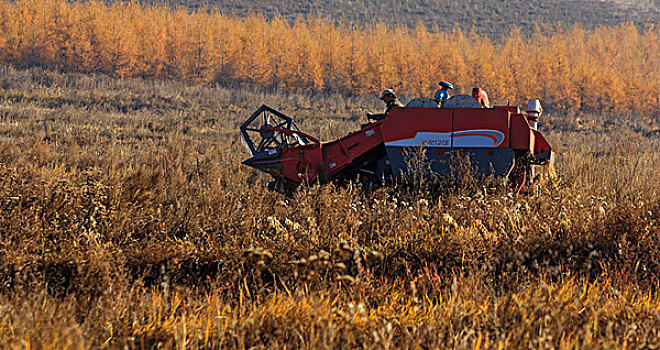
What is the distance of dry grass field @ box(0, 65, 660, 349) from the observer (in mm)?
3070

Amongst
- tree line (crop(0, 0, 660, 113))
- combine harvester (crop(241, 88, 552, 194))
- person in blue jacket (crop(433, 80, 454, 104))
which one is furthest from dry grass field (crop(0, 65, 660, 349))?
tree line (crop(0, 0, 660, 113))

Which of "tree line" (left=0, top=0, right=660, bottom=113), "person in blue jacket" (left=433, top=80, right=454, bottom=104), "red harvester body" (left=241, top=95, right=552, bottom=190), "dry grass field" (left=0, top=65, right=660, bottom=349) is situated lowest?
"dry grass field" (left=0, top=65, right=660, bottom=349)

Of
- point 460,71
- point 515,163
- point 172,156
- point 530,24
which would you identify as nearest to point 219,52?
point 460,71

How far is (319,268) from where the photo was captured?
13.7 feet

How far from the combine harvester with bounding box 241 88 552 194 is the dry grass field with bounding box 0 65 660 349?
15.5 inches

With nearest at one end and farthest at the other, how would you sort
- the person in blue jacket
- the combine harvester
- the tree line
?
1. the combine harvester
2. the person in blue jacket
3. the tree line

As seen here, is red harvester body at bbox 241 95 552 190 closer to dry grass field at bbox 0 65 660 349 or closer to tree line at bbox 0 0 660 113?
dry grass field at bbox 0 65 660 349

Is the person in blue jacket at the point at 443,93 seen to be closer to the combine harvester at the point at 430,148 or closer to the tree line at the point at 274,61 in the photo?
the combine harvester at the point at 430,148

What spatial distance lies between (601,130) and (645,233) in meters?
29.4

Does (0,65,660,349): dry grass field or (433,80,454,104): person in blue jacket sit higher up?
(433,80,454,104): person in blue jacket

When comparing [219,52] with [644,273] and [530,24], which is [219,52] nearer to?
[644,273]

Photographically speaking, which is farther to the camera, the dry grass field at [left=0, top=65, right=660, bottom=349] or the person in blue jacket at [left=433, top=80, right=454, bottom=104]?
the person in blue jacket at [left=433, top=80, right=454, bottom=104]

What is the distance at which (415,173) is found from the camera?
6.70 metres

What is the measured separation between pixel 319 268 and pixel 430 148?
3.47 metres
